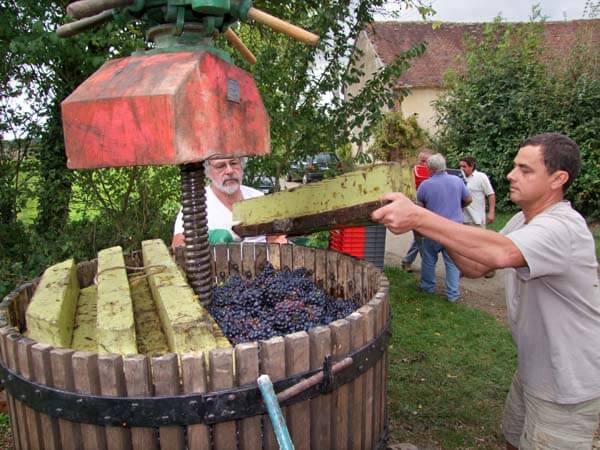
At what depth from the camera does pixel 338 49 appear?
5668mm

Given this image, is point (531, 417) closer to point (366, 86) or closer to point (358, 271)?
point (358, 271)

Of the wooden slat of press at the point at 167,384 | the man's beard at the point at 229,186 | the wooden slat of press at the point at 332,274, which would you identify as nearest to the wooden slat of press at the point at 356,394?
the wooden slat of press at the point at 167,384

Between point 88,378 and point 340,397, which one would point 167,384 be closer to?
point 88,378

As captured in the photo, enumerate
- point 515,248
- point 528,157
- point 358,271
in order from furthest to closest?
point 358,271 < point 528,157 < point 515,248

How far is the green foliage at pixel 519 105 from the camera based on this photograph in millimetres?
10992

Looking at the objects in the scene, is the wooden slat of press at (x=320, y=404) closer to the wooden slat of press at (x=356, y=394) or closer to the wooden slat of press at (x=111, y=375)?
the wooden slat of press at (x=356, y=394)

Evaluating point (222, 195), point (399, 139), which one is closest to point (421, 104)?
point (399, 139)

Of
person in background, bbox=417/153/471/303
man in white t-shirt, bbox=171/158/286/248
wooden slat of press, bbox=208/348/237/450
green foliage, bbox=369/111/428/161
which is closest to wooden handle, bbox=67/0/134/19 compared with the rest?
wooden slat of press, bbox=208/348/237/450

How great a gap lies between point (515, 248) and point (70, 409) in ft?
→ 5.61

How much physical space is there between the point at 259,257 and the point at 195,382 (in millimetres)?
1567

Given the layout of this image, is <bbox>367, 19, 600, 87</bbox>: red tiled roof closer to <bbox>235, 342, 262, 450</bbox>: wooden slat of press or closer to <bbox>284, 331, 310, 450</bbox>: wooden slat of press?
<bbox>284, 331, 310, 450</bbox>: wooden slat of press

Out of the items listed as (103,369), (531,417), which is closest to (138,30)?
(103,369)

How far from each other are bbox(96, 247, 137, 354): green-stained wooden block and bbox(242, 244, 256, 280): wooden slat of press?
82cm

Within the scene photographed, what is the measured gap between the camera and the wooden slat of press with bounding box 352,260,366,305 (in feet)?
8.61
